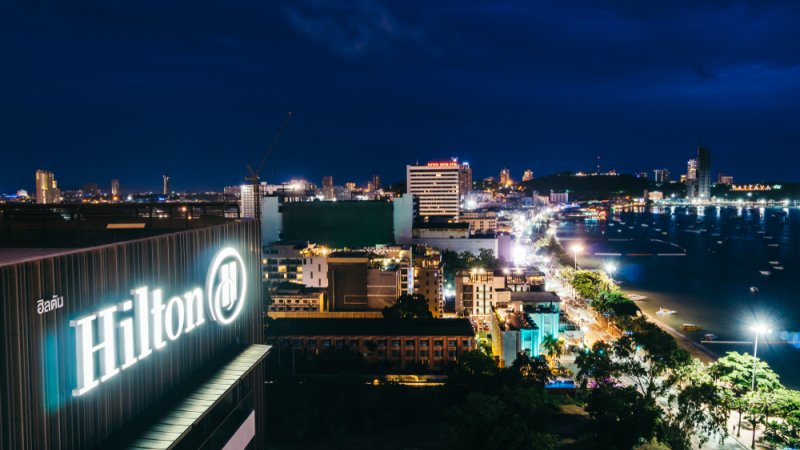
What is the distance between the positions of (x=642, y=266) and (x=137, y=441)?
58703 mm

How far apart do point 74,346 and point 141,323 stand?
0.95 metres

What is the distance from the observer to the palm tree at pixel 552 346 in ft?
78.7

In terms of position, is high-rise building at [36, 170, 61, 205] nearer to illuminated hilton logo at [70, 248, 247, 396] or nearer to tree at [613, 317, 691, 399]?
illuminated hilton logo at [70, 248, 247, 396]

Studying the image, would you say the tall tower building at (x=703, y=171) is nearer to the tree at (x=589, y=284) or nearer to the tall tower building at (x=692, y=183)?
the tall tower building at (x=692, y=183)

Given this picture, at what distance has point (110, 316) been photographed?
17.2ft

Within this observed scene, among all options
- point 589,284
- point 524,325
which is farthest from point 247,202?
point 524,325

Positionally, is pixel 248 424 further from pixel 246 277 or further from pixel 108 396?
pixel 108 396

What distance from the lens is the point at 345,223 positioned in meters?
57.7

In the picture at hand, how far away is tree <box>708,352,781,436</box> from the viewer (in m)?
16.2

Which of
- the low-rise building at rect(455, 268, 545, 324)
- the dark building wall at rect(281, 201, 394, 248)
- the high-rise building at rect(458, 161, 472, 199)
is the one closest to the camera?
the low-rise building at rect(455, 268, 545, 324)

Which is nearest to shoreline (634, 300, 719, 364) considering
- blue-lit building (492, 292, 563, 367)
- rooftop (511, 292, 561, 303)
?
rooftop (511, 292, 561, 303)

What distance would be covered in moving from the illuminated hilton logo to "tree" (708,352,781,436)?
15.6 m

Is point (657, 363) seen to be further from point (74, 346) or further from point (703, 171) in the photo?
point (703, 171)

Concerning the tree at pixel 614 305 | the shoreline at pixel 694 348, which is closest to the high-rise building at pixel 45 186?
the tree at pixel 614 305
